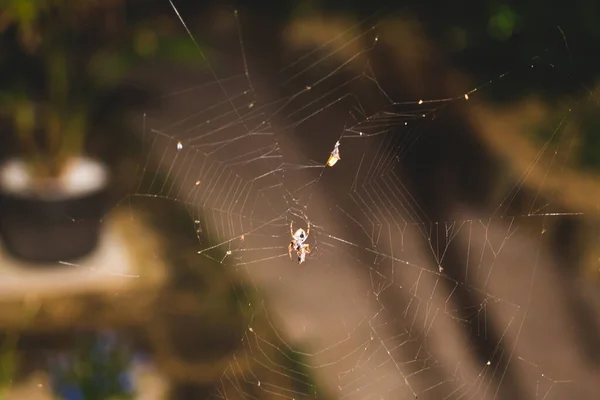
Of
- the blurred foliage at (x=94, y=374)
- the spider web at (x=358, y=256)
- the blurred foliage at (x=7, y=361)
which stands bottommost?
the blurred foliage at (x=7, y=361)

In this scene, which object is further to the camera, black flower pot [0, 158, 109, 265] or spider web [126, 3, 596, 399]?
black flower pot [0, 158, 109, 265]

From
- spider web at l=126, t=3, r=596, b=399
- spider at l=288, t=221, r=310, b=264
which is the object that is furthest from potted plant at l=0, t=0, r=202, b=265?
spider at l=288, t=221, r=310, b=264

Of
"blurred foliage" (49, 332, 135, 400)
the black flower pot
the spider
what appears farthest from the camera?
the black flower pot

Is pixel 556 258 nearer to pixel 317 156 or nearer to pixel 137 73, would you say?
pixel 317 156

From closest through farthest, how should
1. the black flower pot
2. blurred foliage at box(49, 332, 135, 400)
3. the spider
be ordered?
the spider
blurred foliage at box(49, 332, 135, 400)
the black flower pot

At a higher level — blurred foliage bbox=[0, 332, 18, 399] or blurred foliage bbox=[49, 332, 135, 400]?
blurred foliage bbox=[49, 332, 135, 400]

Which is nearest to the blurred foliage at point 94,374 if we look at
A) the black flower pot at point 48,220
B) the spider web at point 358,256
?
the spider web at point 358,256

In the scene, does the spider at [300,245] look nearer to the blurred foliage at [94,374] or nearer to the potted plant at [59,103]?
the blurred foliage at [94,374]

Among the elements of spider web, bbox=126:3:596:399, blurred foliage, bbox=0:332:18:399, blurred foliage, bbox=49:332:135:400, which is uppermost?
spider web, bbox=126:3:596:399

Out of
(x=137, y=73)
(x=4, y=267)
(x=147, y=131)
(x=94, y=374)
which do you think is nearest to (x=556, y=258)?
(x=94, y=374)

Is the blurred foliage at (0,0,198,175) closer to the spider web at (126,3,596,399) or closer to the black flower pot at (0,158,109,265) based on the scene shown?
the black flower pot at (0,158,109,265)
